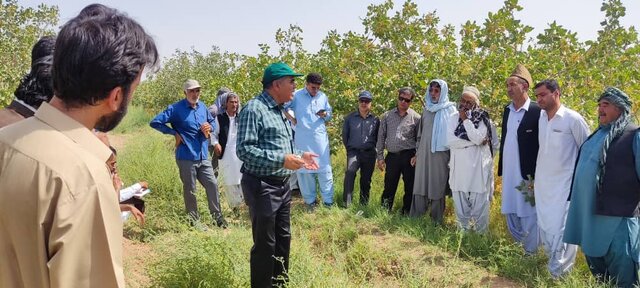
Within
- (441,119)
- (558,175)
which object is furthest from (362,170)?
(558,175)

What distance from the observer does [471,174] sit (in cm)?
474

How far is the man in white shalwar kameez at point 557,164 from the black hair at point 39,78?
354 cm

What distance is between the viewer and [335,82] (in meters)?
7.54

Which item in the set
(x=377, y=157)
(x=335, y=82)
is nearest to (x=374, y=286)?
(x=377, y=157)

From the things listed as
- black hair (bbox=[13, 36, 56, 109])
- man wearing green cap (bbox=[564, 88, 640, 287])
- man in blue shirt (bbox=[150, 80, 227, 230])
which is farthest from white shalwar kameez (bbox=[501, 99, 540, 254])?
black hair (bbox=[13, 36, 56, 109])

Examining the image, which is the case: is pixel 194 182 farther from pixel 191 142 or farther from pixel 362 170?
pixel 362 170

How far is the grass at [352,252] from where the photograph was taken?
10.5 ft

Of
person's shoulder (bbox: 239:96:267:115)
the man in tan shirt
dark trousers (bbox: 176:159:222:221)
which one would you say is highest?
person's shoulder (bbox: 239:96:267:115)

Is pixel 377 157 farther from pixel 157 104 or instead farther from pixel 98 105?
pixel 157 104

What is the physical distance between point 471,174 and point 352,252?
1.54 metres

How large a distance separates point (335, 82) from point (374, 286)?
4.52 meters

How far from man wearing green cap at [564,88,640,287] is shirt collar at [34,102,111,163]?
11.0 ft

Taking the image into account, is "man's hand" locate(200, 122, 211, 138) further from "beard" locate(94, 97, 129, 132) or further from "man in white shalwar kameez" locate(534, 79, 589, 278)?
"beard" locate(94, 97, 129, 132)

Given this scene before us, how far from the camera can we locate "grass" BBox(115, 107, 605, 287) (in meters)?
3.21
